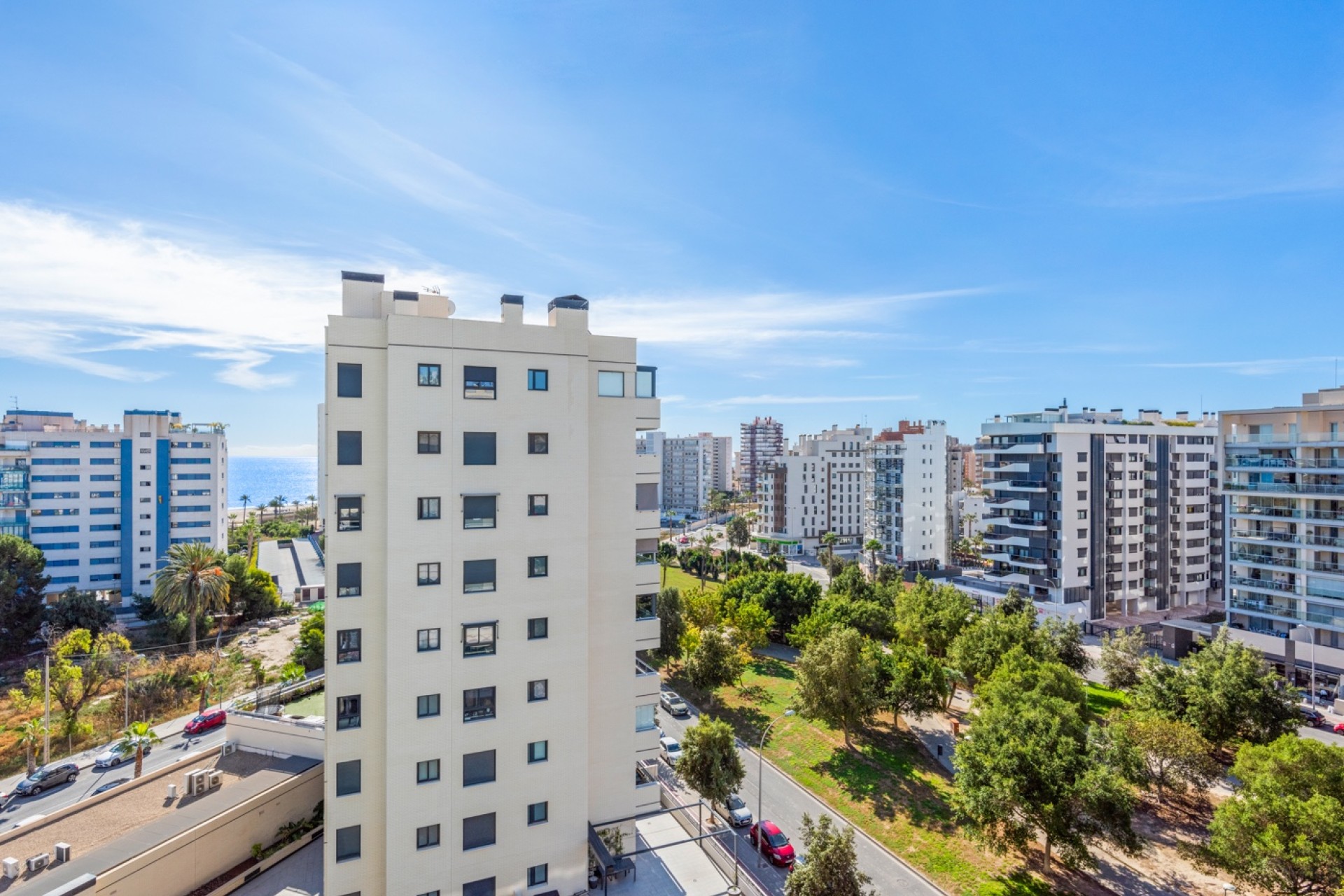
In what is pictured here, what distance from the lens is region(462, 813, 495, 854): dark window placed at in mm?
21562

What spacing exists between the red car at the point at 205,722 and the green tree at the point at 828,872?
37.9 meters

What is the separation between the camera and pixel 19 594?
56.0 m

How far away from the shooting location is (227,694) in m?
49.2

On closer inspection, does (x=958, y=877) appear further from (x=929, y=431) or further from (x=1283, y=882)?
(x=929, y=431)

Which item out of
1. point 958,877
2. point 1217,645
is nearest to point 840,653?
point 958,877

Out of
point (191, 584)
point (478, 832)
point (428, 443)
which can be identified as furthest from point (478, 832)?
point (191, 584)

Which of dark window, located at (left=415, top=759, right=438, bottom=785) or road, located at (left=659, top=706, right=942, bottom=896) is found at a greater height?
dark window, located at (left=415, top=759, right=438, bottom=785)

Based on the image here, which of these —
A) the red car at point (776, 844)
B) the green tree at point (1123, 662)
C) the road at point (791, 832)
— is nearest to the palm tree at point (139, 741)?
the road at point (791, 832)

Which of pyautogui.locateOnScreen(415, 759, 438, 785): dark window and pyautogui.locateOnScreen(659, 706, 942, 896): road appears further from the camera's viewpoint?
pyautogui.locateOnScreen(659, 706, 942, 896): road

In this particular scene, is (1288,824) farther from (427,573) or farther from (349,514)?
(349,514)

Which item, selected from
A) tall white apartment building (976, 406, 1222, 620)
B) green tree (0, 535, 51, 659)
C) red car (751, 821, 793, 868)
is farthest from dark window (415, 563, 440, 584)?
tall white apartment building (976, 406, 1222, 620)

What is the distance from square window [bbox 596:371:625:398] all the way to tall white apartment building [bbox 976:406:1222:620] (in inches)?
2180

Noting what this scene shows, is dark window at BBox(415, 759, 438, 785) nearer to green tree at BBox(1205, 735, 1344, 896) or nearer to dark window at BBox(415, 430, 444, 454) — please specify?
dark window at BBox(415, 430, 444, 454)

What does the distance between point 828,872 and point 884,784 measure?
1372 centimetres
